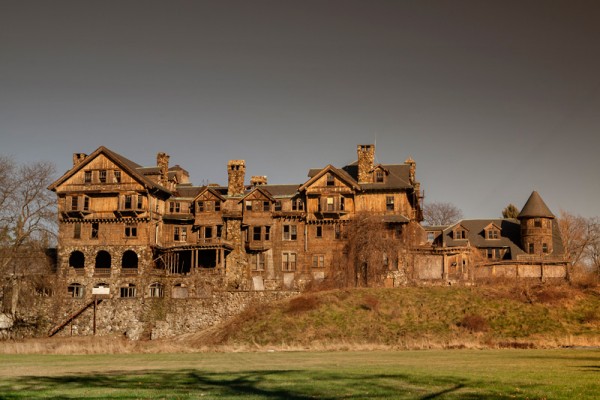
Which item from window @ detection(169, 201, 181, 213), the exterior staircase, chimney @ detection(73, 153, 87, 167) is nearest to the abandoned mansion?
window @ detection(169, 201, 181, 213)

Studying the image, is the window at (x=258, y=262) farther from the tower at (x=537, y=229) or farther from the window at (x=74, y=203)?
the tower at (x=537, y=229)

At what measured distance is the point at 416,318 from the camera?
182 ft

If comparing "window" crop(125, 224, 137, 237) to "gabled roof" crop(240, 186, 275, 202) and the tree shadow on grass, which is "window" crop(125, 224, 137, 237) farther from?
the tree shadow on grass

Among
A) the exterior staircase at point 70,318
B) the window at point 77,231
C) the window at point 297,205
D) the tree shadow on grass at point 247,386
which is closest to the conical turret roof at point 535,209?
the window at point 297,205

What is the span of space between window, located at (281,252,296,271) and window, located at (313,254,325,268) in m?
2.05

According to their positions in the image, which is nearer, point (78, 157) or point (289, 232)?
point (289, 232)

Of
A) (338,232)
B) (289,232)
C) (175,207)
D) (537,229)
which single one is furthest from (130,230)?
(537,229)

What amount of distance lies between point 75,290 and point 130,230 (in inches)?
299

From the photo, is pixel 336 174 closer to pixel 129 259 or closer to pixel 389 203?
pixel 389 203

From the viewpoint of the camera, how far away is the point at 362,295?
60094 mm

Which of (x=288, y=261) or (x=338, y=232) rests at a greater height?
(x=338, y=232)

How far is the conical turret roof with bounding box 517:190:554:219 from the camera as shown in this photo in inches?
2837

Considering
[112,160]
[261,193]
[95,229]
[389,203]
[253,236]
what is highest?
[112,160]

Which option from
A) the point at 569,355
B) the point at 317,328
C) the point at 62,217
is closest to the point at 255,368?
the point at 569,355
